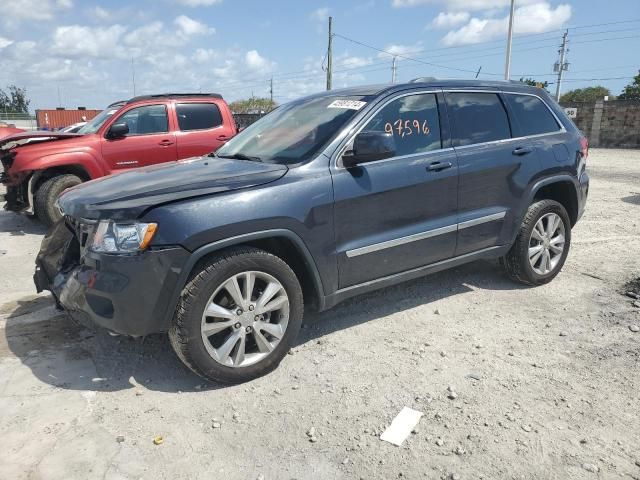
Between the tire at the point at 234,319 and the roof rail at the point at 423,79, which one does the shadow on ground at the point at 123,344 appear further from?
the roof rail at the point at 423,79

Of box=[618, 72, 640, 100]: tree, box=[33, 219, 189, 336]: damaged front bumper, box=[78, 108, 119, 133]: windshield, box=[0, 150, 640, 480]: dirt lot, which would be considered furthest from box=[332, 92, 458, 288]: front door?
box=[618, 72, 640, 100]: tree

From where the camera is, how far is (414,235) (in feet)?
12.9

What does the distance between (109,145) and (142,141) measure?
483 millimetres

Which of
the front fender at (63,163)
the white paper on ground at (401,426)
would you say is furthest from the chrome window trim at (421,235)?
the front fender at (63,163)

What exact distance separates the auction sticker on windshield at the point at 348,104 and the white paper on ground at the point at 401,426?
2089 mm

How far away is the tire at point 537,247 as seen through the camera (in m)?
4.73

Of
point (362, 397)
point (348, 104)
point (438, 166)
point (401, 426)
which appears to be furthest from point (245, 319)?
point (438, 166)

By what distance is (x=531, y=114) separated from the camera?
482cm

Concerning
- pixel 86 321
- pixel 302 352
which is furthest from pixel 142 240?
pixel 302 352

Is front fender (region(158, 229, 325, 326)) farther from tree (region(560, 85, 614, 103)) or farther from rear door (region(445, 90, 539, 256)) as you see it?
tree (region(560, 85, 614, 103))

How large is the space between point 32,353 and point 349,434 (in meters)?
2.37

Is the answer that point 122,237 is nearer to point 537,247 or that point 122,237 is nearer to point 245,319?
point 245,319

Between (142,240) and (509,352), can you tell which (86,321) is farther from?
(509,352)

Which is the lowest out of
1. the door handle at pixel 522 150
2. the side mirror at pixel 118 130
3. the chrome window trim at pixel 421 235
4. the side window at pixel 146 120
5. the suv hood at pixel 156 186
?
the chrome window trim at pixel 421 235
